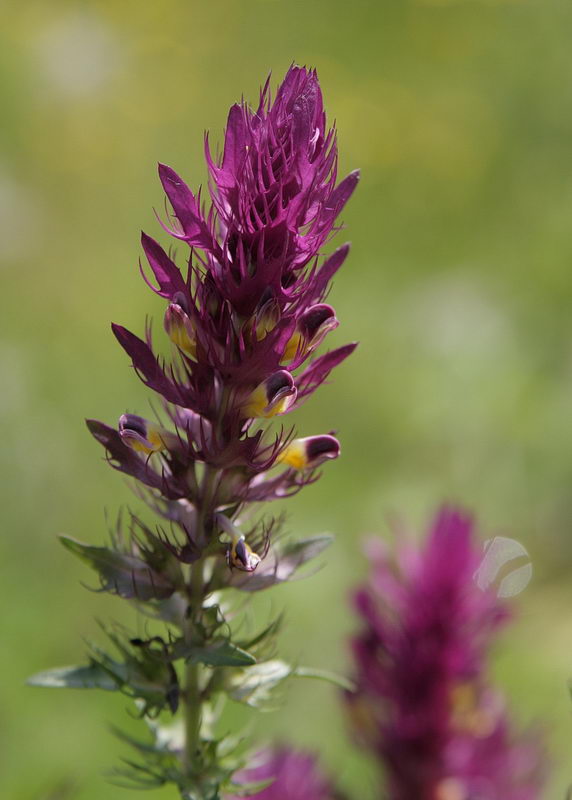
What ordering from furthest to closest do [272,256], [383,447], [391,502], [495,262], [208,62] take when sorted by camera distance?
[208,62] < [495,262] < [383,447] < [391,502] < [272,256]

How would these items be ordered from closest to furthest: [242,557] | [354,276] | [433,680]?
[242,557] → [433,680] → [354,276]

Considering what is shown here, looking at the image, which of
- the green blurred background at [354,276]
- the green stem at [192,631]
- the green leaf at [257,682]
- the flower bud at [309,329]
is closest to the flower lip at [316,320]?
the flower bud at [309,329]

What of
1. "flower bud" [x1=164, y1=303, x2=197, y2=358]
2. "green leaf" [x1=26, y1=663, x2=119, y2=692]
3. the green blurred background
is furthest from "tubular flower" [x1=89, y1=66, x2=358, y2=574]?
the green blurred background

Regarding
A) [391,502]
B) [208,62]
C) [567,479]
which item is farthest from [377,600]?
[208,62]

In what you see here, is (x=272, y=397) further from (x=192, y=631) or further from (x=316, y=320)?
(x=192, y=631)

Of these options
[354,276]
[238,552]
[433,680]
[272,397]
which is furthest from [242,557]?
[354,276]

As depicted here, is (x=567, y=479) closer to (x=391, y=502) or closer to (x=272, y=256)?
(x=391, y=502)

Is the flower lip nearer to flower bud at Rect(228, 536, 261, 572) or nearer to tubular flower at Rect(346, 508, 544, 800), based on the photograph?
flower bud at Rect(228, 536, 261, 572)
